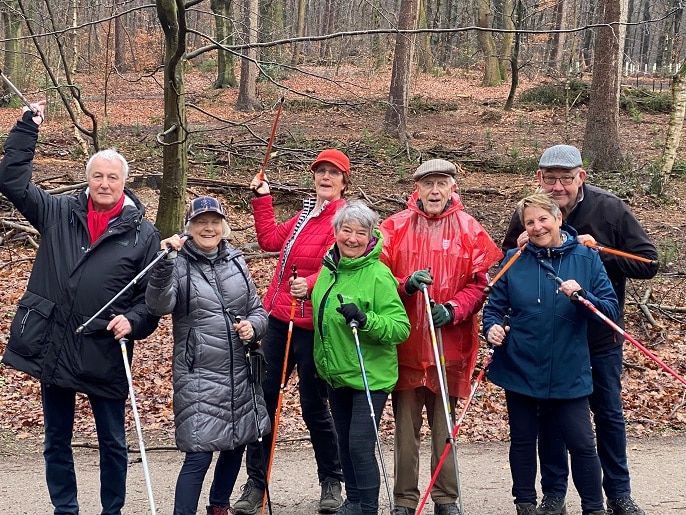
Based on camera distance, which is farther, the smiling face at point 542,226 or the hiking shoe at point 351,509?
the hiking shoe at point 351,509

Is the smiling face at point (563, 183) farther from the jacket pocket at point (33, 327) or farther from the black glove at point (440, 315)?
the jacket pocket at point (33, 327)

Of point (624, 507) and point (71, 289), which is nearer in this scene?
point (71, 289)

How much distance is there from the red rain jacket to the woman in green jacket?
0.58ft

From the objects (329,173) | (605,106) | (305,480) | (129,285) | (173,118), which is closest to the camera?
(129,285)

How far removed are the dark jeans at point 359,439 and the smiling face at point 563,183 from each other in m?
1.61

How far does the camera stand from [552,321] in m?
4.62

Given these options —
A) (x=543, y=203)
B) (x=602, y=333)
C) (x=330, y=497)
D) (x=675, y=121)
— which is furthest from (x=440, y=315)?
(x=675, y=121)

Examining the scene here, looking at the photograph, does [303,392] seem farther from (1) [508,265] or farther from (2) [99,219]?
(2) [99,219]

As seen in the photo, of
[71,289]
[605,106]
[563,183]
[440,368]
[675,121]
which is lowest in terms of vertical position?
[440,368]

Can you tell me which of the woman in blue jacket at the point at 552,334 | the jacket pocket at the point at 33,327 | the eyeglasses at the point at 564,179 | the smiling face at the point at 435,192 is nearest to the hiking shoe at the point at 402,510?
the woman in blue jacket at the point at 552,334

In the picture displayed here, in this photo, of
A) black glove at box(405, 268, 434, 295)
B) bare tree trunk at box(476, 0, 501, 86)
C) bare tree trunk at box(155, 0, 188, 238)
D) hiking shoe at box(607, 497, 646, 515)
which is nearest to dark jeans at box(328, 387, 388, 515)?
black glove at box(405, 268, 434, 295)

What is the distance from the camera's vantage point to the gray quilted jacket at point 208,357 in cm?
446

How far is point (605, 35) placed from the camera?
47.9ft

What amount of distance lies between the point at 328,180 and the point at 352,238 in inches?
23.5
